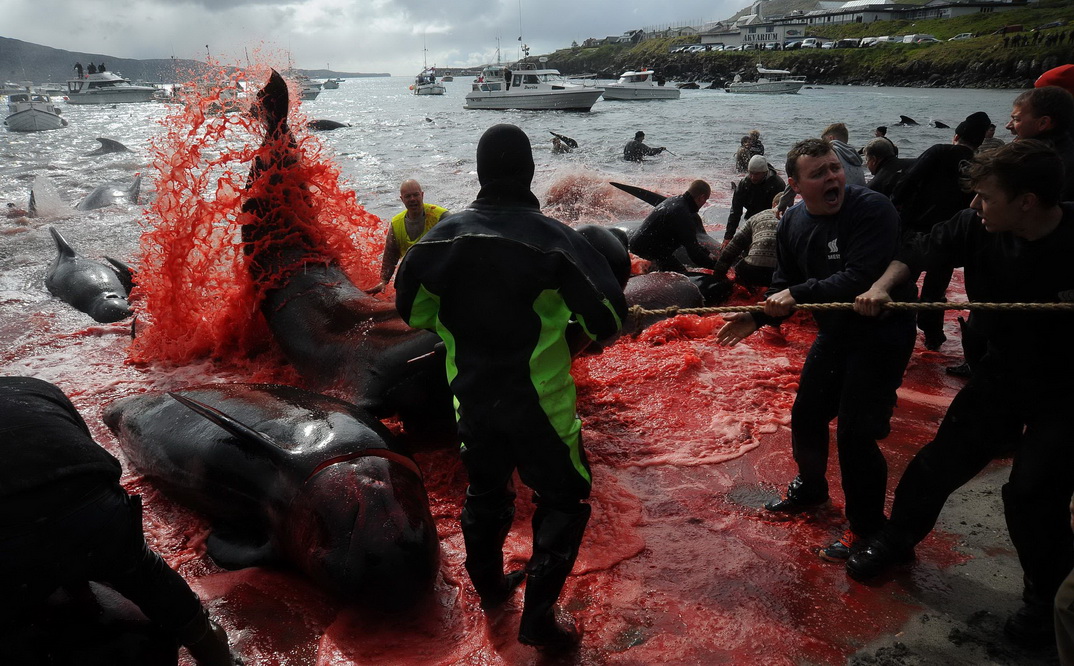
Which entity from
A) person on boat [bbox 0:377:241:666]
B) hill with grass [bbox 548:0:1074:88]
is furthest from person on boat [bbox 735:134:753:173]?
hill with grass [bbox 548:0:1074:88]

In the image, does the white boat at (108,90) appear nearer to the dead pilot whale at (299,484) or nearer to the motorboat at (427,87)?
the motorboat at (427,87)

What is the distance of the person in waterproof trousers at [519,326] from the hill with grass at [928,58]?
57.8 metres

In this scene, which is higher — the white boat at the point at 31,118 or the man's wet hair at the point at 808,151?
the white boat at the point at 31,118

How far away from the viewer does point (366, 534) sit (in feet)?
11.5

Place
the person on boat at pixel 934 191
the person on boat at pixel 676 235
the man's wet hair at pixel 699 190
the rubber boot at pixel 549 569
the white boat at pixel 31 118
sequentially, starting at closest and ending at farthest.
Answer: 1. the rubber boot at pixel 549 569
2. the person on boat at pixel 934 191
3. the man's wet hair at pixel 699 190
4. the person on boat at pixel 676 235
5. the white boat at pixel 31 118

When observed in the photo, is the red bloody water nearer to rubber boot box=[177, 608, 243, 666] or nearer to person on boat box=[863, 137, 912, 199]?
rubber boot box=[177, 608, 243, 666]

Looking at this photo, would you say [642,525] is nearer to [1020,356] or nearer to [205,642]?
[1020,356]

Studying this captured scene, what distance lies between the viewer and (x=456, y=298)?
297 cm

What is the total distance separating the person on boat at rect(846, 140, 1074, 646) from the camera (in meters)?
2.80

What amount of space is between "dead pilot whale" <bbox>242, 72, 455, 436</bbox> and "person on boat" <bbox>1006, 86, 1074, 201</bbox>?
420cm

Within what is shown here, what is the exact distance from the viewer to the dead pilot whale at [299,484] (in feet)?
11.4

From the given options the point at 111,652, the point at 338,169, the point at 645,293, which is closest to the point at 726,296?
the point at 645,293

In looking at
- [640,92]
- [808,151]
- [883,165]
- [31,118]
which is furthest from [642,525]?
[640,92]

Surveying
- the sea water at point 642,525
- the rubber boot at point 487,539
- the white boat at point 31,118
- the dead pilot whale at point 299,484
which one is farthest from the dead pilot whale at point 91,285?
the white boat at point 31,118
